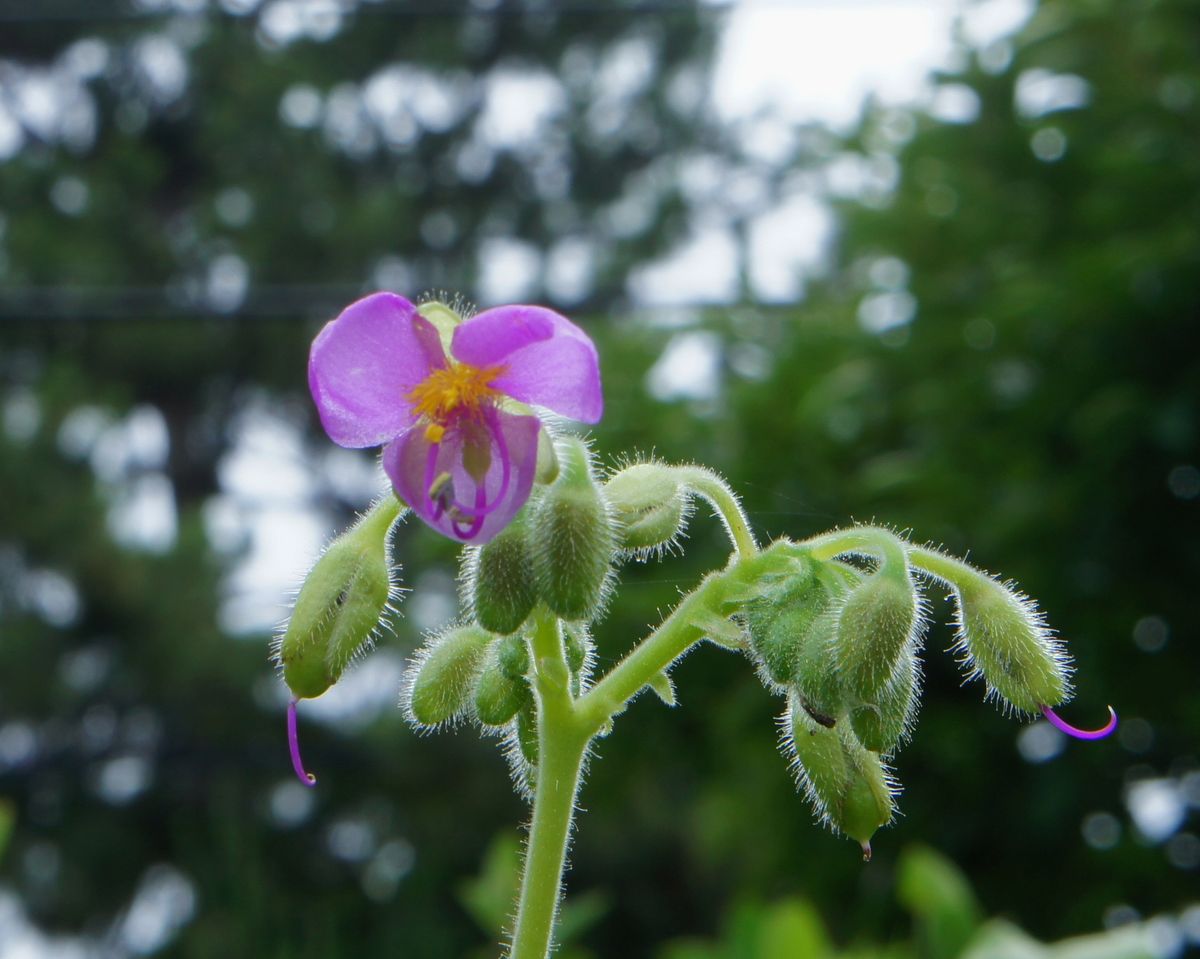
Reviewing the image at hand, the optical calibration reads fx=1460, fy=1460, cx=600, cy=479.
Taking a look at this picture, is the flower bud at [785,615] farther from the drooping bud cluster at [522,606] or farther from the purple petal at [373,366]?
the purple petal at [373,366]

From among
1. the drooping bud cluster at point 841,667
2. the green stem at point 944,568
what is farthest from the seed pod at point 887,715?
the green stem at point 944,568

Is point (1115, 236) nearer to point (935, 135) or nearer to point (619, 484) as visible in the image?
point (935, 135)

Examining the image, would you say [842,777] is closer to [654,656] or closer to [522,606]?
[654,656]

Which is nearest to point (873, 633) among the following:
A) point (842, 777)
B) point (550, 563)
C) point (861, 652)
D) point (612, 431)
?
point (861, 652)

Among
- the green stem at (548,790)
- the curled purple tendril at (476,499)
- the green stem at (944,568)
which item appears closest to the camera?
the green stem at (548,790)

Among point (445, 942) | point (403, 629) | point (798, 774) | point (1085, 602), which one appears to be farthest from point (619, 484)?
point (403, 629)

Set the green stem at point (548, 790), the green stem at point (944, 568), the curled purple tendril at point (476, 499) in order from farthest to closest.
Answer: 1. the green stem at point (944, 568)
2. the curled purple tendril at point (476, 499)
3. the green stem at point (548, 790)

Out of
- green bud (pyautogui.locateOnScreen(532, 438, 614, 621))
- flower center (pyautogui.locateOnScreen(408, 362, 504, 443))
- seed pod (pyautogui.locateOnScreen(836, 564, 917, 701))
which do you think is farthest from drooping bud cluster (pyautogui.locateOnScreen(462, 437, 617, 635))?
seed pod (pyautogui.locateOnScreen(836, 564, 917, 701))
